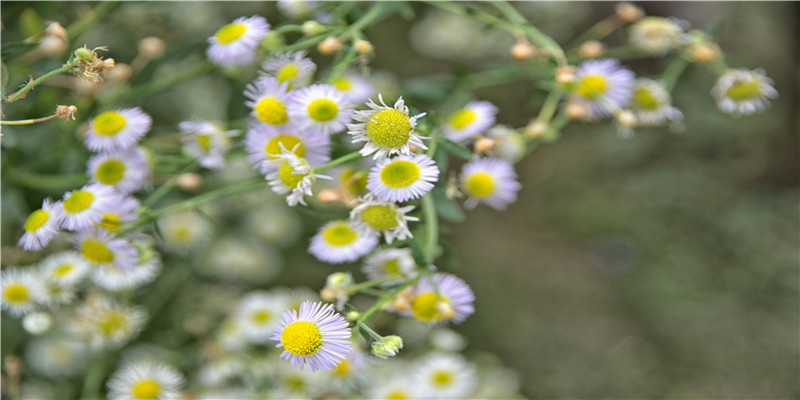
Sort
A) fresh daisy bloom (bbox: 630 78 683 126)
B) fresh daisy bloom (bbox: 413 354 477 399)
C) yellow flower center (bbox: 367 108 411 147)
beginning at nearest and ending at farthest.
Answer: yellow flower center (bbox: 367 108 411 147) < fresh daisy bloom (bbox: 630 78 683 126) < fresh daisy bloom (bbox: 413 354 477 399)

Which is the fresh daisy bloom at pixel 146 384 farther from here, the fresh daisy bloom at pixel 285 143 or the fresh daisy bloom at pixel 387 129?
the fresh daisy bloom at pixel 387 129

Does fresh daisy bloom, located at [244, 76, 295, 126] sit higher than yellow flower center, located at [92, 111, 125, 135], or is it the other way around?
yellow flower center, located at [92, 111, 125, 135]

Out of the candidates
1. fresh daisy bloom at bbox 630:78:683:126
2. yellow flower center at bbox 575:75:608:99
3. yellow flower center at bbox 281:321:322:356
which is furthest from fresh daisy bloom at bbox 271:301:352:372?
fresh daisy bloom at bbox 630:78:683:126

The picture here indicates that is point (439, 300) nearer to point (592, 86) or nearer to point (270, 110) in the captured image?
point (270, 110)

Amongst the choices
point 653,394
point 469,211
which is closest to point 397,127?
point 469,211

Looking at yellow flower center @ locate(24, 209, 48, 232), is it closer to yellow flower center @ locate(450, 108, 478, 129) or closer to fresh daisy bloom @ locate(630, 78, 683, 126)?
yellow flower center @ locate(450, 108, 478, 129)

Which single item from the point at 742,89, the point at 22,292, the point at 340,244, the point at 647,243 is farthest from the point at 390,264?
the point at 647,243
